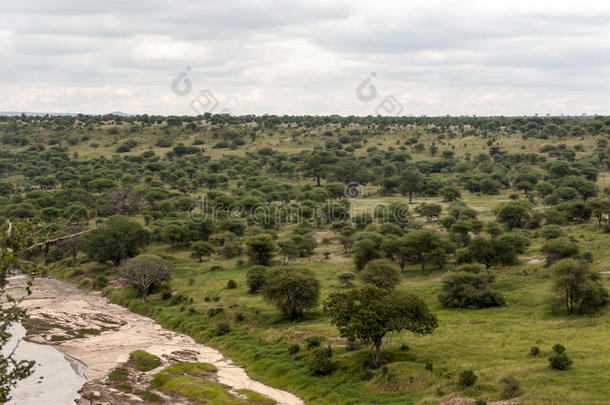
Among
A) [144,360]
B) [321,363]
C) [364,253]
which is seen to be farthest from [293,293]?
[364,253]

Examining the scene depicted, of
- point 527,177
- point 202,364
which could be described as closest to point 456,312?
point 202,364

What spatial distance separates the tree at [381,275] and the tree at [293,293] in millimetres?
7028

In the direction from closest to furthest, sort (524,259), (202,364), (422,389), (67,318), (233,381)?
(422,389) < (233,381) < (202,364) < (67,318) < (524,259)

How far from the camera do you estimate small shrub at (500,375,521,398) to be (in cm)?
3017

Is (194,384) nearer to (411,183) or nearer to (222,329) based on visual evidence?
(222,329)

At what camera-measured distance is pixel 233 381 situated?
136 feet

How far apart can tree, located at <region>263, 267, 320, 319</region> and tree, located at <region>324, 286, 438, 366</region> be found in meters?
10.9

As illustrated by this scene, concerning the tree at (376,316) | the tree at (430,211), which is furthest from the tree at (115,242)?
the tree at (430,211)

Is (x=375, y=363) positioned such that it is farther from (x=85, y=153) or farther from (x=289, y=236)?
(x=85, y=153)

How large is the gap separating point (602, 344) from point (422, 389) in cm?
1433

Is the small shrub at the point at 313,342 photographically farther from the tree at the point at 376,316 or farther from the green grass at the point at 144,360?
the green grass at the point at 144,360

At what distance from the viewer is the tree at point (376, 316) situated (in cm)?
3775

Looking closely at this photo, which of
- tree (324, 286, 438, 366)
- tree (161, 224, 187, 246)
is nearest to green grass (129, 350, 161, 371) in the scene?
tree (324, 286, 438, 366)

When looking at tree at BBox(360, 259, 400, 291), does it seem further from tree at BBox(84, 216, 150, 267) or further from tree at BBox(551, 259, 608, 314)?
tree at BBox(84, 216, 150, 267)
